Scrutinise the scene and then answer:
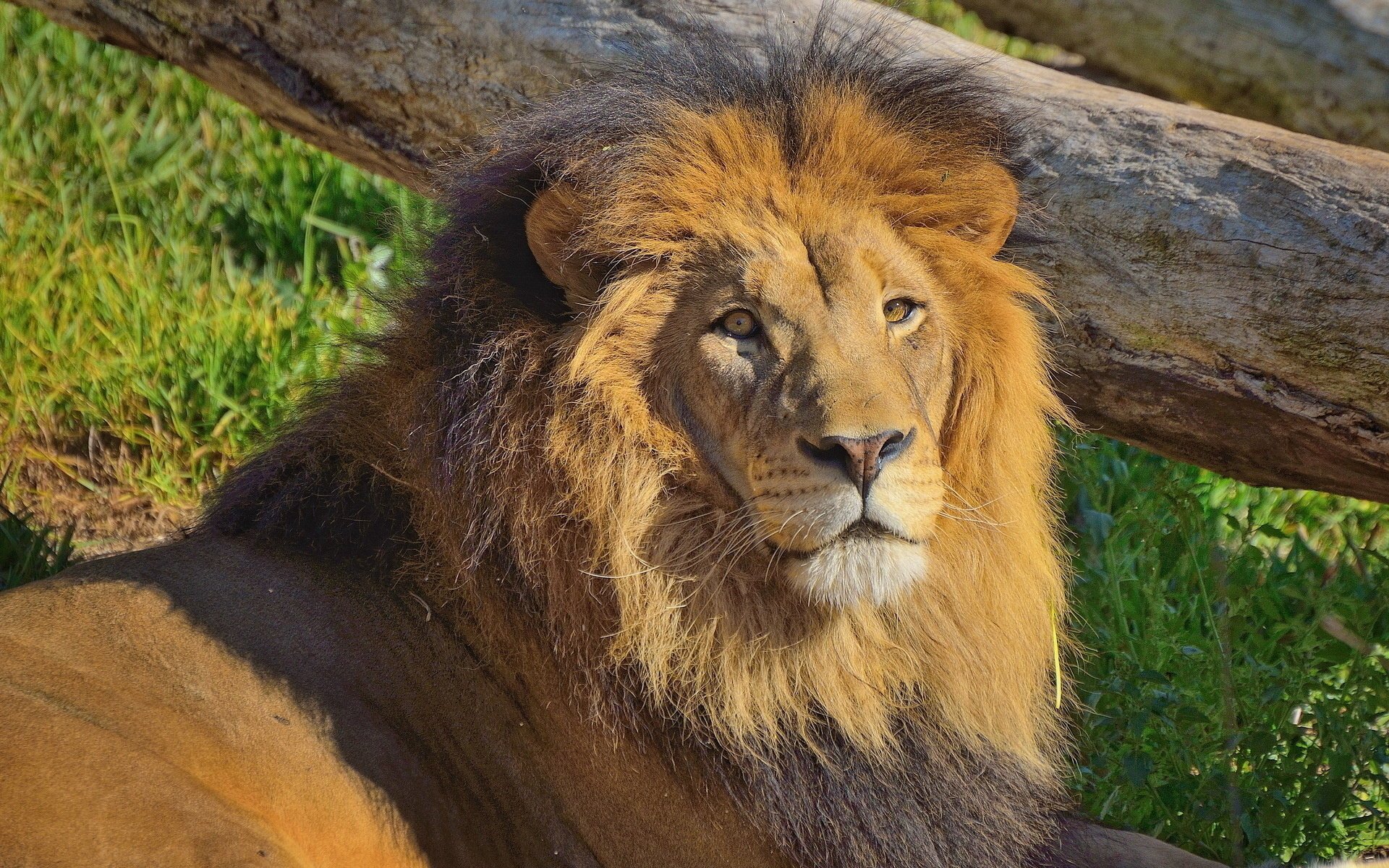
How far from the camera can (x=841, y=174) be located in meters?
2.81

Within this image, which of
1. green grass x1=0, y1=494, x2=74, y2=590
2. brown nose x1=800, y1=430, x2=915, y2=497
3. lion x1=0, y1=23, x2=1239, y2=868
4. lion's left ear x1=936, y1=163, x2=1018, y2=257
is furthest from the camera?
green grass x1=0, y1=494, x2=74, y2=590

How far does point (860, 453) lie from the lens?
2432 mm

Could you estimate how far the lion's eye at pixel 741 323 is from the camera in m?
2.71

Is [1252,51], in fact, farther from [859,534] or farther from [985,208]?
[859,534]

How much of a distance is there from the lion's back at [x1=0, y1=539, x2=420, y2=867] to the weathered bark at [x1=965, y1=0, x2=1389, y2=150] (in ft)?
14.0

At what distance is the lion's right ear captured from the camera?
273 centimetres

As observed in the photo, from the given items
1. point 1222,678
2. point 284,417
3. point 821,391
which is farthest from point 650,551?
point 1222,678

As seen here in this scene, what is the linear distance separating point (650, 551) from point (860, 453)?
1.71ft

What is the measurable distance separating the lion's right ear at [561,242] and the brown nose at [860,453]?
2.02 feet

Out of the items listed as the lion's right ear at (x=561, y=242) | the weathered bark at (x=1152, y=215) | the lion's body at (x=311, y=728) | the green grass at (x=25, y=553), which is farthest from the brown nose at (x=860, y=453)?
the green grass at (x=25, y=553)

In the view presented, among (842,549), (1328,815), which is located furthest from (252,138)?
(1328,815)

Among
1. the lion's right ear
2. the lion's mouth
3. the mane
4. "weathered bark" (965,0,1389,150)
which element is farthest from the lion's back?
"weathered bark" (965,0,1389,150)

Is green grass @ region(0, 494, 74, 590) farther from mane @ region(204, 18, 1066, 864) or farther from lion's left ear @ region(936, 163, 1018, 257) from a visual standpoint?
lion's left ear @ region(936, 163, 1018, 257)

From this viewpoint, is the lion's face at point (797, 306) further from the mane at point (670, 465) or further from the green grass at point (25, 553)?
the green grass at point (25, 553)
